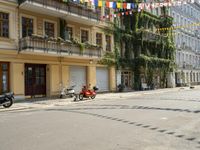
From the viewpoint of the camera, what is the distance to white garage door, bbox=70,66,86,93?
91.0 ft

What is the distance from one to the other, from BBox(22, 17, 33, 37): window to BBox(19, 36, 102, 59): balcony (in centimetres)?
127

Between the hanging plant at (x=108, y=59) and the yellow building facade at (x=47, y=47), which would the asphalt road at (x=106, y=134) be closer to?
the yellow building facade at (x=47, y=47)

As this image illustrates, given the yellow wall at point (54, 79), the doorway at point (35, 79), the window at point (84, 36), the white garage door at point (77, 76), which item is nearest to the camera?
the doorway at point (35, 79)

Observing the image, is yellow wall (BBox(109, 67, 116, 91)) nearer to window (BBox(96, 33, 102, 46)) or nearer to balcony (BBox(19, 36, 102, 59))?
window (BBox(96, 33, 102, 46))

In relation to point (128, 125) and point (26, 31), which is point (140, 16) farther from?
point (128, 125)

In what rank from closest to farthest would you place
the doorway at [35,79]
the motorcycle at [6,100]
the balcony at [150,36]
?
the motorcycle at [6,100] < the doorway at [35,79] < the balcony at [150,36]

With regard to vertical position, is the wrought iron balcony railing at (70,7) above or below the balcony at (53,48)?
above

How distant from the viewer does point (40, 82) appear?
2497 centimetres

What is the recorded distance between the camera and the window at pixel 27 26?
23156 millimetres

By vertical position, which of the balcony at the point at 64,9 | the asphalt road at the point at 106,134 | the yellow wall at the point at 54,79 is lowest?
the asphalt road at the point at 106,134

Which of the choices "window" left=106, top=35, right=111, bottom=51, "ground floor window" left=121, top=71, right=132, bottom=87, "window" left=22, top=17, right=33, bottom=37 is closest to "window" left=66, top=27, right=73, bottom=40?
"window" left=22, top=17, right=33, bottom=37

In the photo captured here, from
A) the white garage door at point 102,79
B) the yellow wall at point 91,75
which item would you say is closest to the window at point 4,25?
the yellow wall at point 91,75

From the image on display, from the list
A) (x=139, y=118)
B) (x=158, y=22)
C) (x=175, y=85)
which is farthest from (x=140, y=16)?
(x=139, y=118)

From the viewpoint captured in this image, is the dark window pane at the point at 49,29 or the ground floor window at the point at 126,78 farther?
the ground floor window at the point at 126,78
